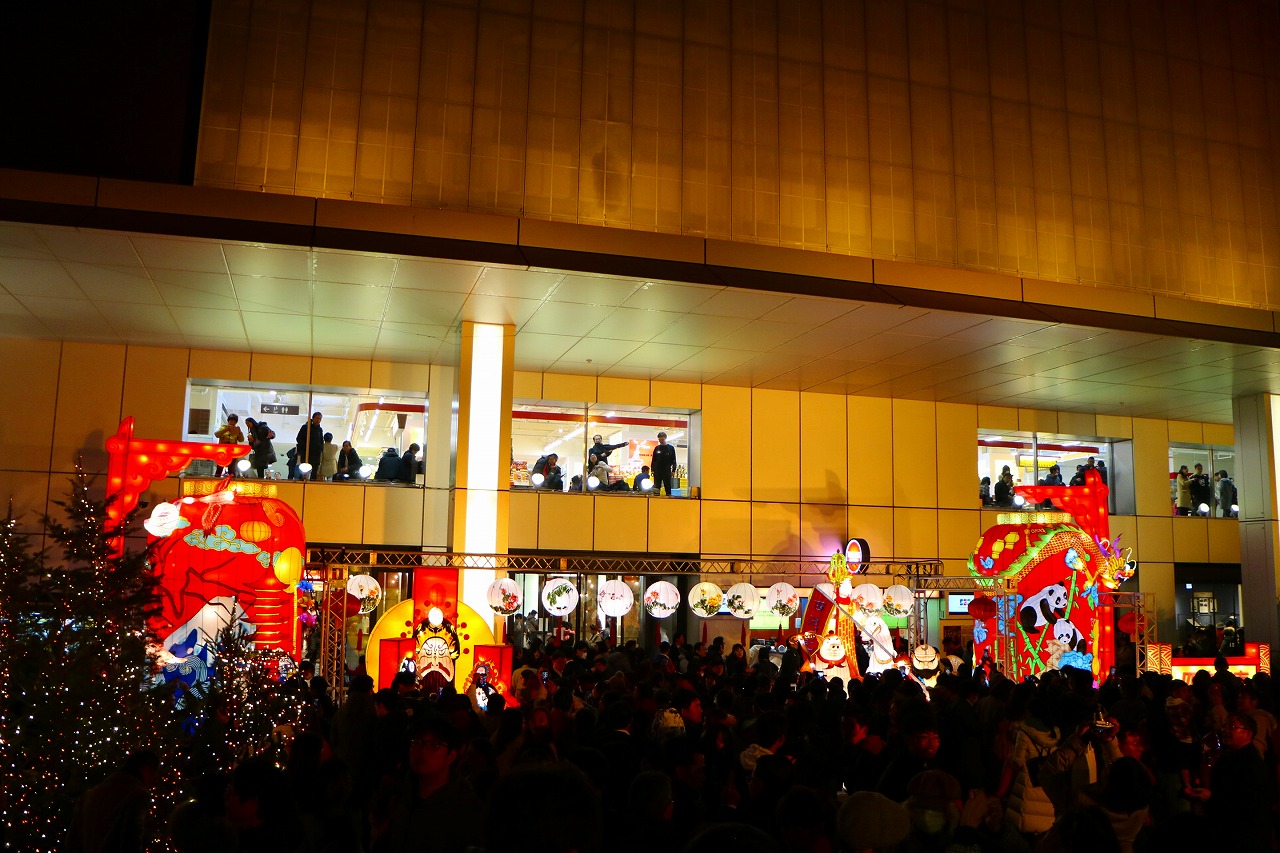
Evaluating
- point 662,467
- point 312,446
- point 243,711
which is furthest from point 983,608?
point 243,711

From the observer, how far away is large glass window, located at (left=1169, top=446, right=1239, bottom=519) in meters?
25.5

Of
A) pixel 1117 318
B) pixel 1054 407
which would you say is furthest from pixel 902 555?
pixel 1117 318

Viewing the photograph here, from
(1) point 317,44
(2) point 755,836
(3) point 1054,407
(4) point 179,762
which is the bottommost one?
(4) point 179,762

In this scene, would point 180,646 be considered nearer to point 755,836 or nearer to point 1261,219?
point 755,836

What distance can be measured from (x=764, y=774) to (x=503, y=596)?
1025 centimetres

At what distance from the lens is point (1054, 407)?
2402cm

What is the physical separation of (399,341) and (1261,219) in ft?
49.6

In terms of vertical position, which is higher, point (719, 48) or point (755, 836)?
point (719, 48)

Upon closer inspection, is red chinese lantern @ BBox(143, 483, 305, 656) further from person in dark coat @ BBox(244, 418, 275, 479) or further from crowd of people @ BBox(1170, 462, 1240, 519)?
crowd of people @ BBox(1170, 462, 1240, 519)

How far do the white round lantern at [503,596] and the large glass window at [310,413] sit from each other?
5.33 metres

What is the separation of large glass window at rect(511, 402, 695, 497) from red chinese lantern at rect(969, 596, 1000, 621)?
20.3ft

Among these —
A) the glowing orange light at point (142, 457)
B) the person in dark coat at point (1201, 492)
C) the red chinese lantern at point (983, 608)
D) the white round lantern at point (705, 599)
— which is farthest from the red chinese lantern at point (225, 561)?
A: the person in dark coat at point (1201, 492)

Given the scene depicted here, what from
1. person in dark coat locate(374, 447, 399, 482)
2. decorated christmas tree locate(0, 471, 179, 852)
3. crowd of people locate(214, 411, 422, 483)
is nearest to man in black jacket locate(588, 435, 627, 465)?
crowd of people locate(214, 411, 422, 483)

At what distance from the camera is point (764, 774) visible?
5672 millimetres
